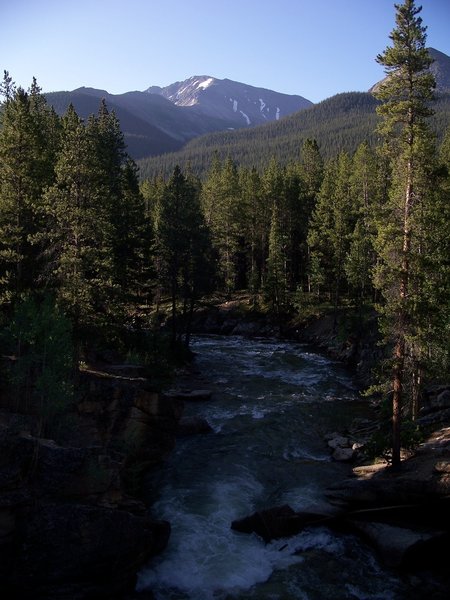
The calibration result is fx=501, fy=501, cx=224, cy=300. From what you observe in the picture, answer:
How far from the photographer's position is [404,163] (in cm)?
1947

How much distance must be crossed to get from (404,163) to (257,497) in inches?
571

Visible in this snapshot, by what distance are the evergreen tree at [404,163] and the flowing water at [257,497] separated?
192 inches

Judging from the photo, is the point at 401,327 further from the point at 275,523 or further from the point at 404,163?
the point at 275,523

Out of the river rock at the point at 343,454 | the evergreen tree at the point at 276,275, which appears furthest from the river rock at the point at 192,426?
the evergreen tree at the point at 276,275

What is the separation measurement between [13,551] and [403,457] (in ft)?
50.7

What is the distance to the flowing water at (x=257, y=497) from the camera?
1520 cm

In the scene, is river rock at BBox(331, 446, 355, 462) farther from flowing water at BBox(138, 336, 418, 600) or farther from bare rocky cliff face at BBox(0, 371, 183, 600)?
bare rocky cliff face at BBox(0, 371, 183, 600)

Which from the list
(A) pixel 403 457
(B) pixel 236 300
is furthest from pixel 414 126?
(B) pixel 236 300

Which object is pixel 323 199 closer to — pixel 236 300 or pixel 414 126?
pixel 236 300

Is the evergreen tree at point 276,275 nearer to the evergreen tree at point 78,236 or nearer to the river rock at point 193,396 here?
the river rock at point 193,396

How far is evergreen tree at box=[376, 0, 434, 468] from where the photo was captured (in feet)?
62.9

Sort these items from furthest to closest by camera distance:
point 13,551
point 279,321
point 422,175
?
point 279,321 → point 422,175 → point 13,551

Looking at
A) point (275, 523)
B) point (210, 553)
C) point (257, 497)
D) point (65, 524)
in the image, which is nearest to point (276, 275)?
point (257, 497)

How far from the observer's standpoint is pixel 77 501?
52.8 ft
